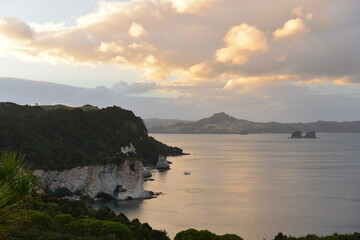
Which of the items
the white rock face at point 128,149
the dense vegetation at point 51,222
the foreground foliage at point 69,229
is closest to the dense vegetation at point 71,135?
the white rock face at point 128,149

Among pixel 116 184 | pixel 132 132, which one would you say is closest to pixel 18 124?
pixel 116 184

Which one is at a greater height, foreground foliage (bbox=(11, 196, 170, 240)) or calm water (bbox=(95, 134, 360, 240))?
foreground foliage (bbox=(11, 196, 170, 240))

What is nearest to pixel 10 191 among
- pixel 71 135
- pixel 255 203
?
pixel 255 203

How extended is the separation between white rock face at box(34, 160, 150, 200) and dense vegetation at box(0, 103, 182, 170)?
194 cm

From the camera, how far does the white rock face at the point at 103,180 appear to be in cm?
8150

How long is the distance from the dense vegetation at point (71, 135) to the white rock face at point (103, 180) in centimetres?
194

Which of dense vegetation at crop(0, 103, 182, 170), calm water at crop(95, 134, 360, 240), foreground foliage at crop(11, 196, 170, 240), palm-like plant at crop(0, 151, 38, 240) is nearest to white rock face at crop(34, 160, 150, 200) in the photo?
dense vegetation at crop(0, 103, 182, 170)

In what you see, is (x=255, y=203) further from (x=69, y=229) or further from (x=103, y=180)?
(x=69, y=229)

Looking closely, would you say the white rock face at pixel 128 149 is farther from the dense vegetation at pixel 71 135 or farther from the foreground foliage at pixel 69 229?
the foreground foliage at pixel 69 229

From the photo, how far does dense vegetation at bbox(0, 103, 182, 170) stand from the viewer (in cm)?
8806

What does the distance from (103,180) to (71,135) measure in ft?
105

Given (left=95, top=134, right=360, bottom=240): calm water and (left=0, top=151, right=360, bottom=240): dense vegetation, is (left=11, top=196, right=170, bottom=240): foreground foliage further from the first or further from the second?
(left=95, top=134, right=360, bottom=240): calm water

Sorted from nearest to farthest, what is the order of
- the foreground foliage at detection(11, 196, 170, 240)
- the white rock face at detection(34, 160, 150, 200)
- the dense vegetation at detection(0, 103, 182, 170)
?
the foreground foliage at detection(11, 196, 170, 240), the white rock face at detection(34, 160, 150, 200), the dense vegetation at detection(0, 103, 182, 170)

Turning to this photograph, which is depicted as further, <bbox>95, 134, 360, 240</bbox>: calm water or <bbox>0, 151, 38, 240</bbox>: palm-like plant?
<bbox>95, 134, 360, 240</bbox>: calm water
